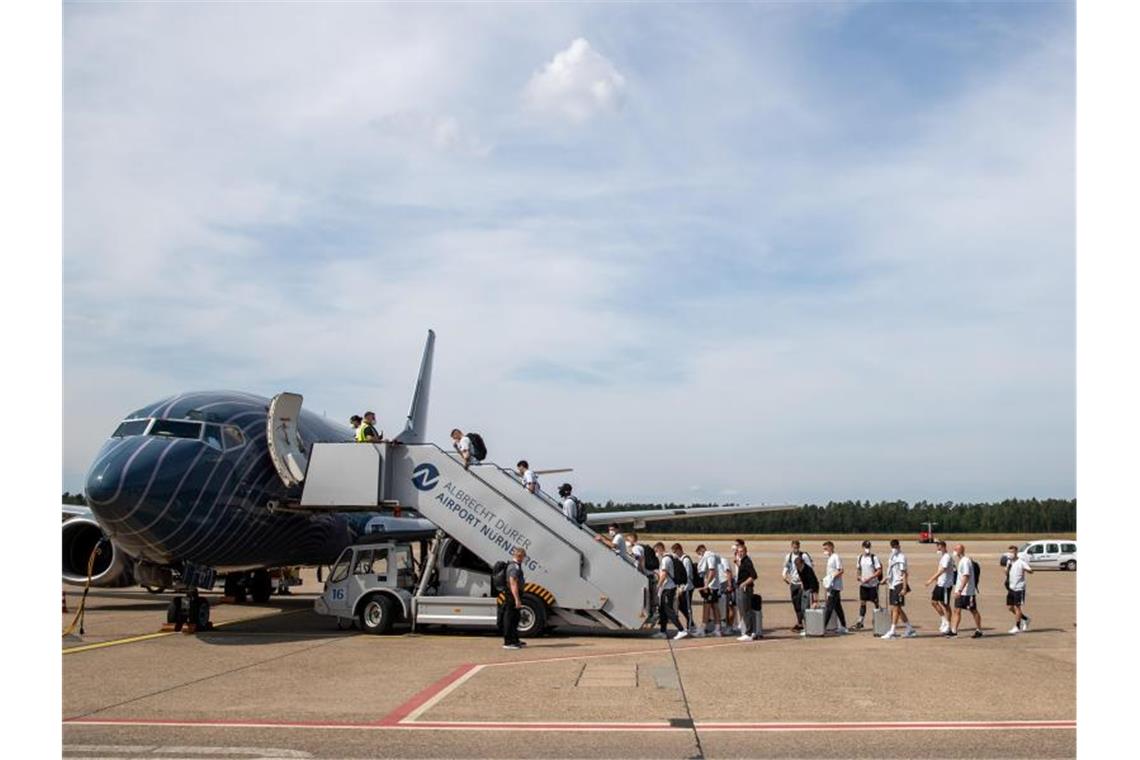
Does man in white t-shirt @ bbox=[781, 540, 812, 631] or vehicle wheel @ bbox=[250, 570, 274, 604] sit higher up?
man in white t-shirt @ bbox=[781, 540, 812, 631]

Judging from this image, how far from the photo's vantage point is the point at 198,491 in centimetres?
1730

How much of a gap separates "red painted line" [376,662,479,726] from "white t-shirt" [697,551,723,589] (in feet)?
19.9

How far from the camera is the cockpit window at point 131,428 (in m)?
17.7

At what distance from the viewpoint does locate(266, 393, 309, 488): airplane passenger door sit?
19.0m

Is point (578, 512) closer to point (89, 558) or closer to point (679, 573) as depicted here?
point (679, 573)

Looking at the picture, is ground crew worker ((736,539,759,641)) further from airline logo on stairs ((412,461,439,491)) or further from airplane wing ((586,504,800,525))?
airplane wing ((586,504,800,525))

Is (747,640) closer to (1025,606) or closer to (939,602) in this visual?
(939,602)

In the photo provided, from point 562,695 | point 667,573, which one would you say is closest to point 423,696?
point 562,695

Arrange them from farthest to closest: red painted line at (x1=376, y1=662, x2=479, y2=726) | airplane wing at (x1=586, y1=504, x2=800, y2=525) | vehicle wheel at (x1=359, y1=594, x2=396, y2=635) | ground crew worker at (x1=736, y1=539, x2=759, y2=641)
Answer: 1. airplane wing at (x1=586, y1=504, x2=800, y2=525)
2. vehicle wheel at (x1=359, y1=594, x2=396, y2=635)
3. ground crew worker at (x1=736, y1=539, x2=759, y2=641)
4. red painted line at (x1=376, y1=662, x2=479, y2=726)

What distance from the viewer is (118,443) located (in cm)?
1709

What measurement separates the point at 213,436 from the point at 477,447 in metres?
4.93

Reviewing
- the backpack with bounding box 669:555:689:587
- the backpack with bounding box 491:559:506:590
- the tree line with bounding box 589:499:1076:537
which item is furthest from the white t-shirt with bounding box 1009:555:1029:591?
the tree line with bounding box 589:499:1076:537

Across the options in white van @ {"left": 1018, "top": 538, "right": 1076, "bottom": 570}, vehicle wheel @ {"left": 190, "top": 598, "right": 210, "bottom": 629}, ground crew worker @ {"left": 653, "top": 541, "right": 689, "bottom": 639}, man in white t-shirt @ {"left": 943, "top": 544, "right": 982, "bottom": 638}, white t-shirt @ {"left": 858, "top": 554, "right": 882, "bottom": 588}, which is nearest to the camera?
man in white t-shirt @ {"left": 943, "top": 544, "right": 982, "bottom": 638}
